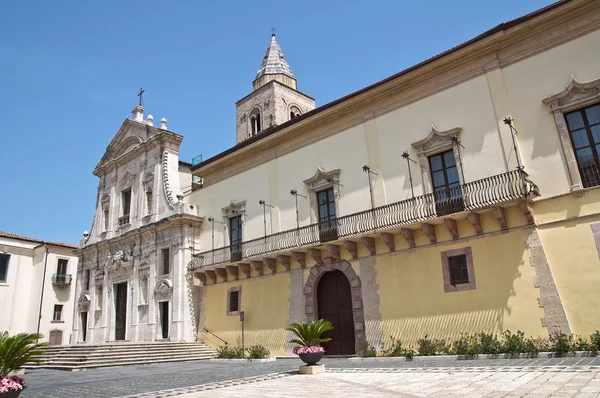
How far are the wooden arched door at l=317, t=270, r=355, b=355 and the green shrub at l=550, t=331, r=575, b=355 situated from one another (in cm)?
689

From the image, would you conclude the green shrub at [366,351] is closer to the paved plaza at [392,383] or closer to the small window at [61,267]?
the paved plaza at [392,383]

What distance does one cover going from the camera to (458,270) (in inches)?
580

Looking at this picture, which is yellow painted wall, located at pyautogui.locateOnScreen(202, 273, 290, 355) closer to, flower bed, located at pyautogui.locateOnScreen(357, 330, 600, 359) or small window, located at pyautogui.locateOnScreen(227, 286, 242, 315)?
small window, located at pyautogui.locateOnScreen(227, 286, 242, 315)

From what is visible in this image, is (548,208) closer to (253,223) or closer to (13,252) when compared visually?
(253,223)

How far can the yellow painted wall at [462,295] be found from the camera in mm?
13234

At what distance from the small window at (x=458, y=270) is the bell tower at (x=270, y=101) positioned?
24799 millimetres

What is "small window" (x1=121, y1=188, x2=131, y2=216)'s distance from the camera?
28.6 meters

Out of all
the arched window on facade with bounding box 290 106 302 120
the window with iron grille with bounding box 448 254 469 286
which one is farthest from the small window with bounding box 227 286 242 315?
the arched window on facade with bounding box 290 106 302 120

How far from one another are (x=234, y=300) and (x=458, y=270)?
36.0ft

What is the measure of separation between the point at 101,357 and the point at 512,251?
15.8 m

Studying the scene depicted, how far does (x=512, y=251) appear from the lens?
1366 cm

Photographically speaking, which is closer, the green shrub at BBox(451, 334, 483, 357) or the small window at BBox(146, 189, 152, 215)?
the green shrub at BBox(451, 334, 483, 357)

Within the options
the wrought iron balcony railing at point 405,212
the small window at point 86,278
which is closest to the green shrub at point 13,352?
the wrought iron balcony railing at point 405,212

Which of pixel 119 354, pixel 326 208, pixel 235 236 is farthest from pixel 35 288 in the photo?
pixel 326 208
